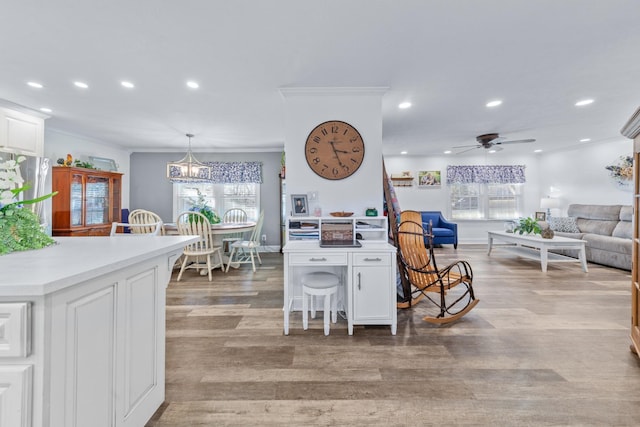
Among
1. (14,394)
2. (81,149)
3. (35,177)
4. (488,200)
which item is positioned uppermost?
(81,149)

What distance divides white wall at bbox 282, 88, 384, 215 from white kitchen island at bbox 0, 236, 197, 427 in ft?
5.92

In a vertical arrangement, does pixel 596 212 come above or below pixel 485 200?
below

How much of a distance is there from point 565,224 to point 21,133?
9251 mm

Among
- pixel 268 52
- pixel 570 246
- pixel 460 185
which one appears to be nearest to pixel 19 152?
pixel 268 52

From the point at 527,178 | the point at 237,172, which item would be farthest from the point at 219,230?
the point at 527,178

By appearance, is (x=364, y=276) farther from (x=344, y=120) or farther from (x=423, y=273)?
(x=344, y=120)

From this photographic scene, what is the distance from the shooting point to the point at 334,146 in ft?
9.91

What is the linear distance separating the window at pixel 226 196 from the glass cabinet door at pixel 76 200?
1.98m

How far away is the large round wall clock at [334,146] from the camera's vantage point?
3.02 m

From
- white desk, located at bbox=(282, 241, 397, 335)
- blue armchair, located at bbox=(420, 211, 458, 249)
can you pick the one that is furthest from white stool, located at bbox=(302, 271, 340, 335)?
Result: blue armchair, located at bbox=(420, 211, 458, 249)

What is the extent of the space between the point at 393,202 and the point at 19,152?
4796 millimetres

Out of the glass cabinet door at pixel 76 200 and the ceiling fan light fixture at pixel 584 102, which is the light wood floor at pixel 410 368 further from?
the glass cabinet door at pixel 76 200

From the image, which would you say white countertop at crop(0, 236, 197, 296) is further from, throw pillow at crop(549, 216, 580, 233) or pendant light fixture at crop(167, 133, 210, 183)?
throw pillow at crop(549, 216, 580, 233)

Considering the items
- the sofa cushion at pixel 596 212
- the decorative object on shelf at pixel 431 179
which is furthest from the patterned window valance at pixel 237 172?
the sofa cushion at pixel 596 212
